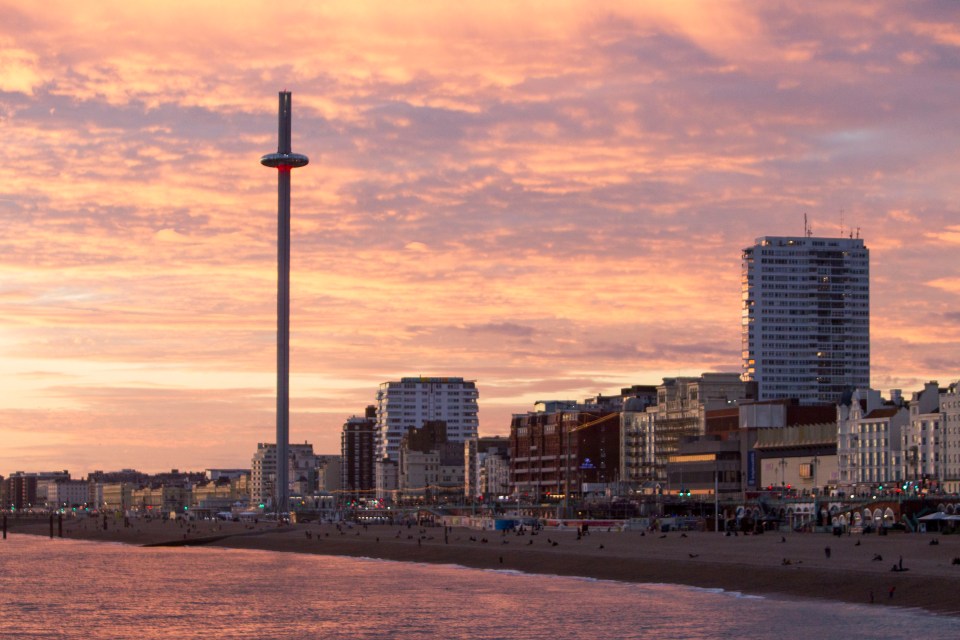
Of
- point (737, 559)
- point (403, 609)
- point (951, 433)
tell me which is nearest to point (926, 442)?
point (951, 433)

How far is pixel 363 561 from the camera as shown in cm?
13912

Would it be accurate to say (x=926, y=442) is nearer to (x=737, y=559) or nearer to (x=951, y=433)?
(x=951, y=433)

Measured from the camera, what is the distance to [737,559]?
3900 inches

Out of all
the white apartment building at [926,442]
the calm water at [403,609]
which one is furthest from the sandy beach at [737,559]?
the white apartment building at [926,442]

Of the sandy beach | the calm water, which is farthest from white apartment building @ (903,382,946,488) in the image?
the calm water

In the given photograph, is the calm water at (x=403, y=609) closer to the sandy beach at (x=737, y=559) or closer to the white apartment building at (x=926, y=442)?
the sandy beach at (x=737, y=559)

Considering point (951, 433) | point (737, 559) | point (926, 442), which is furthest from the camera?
point (926, 442)

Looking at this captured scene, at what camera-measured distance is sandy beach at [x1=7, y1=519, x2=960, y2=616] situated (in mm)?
79062

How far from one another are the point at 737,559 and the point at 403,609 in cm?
2519

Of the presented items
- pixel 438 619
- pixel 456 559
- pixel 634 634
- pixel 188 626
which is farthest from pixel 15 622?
pixel 456 559

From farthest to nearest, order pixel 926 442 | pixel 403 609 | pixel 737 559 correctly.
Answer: pixel 926 442 → pixel 737 559 → pixel 403 609

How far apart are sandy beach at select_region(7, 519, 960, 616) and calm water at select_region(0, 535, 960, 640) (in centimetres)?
250

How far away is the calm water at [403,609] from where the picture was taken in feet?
234

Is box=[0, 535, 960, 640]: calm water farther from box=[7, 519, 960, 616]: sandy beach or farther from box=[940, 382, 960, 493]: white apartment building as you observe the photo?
box=[940, 382, 960, 493]: white apartment building
